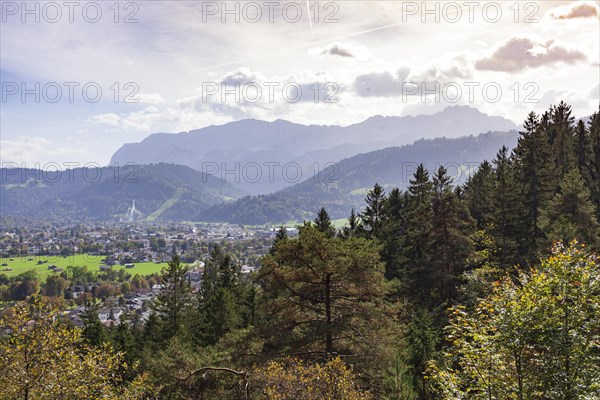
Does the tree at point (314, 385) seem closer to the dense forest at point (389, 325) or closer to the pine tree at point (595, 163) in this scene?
the dense forest at point (389, 325)

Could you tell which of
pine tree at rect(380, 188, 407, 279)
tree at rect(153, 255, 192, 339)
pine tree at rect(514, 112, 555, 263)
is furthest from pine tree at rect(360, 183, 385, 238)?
tree at rect(153, 255, 192, 339)

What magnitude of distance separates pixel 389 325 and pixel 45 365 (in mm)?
17541

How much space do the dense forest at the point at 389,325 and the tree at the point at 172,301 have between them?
0.68 m

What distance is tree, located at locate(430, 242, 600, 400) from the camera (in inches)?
560

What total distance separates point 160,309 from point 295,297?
124 ft

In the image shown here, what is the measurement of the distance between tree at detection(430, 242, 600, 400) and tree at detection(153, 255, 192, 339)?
157ft

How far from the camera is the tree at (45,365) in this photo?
1584 cm

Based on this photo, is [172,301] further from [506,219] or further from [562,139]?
[562,139]

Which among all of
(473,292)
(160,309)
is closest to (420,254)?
(473,292)

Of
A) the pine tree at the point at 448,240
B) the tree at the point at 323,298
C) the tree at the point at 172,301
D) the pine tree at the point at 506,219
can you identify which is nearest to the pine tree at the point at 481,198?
the pine tree at the point at 506,219

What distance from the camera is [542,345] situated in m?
→ 14.9

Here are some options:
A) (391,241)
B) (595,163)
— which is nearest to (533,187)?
(595,163)

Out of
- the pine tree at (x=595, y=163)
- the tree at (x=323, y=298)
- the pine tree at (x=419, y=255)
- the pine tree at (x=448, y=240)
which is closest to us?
the tree at (x=323, y=298)

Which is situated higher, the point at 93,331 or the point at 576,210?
the point at 576,210
